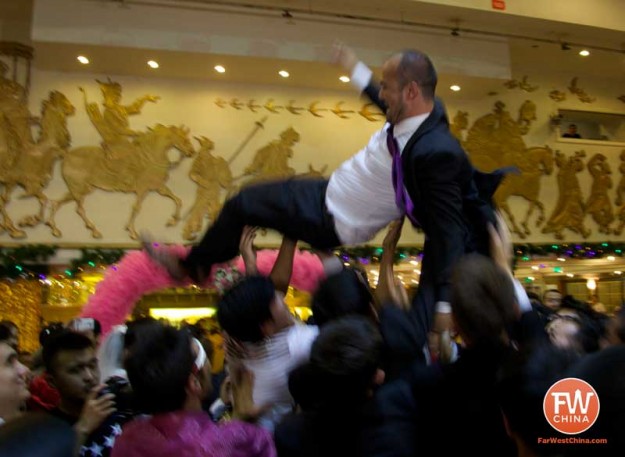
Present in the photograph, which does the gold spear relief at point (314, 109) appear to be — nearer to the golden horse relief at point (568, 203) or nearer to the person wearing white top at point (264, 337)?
the golden horse relief at point (568, 203)

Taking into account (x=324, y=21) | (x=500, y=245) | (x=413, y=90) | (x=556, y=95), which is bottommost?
(x=500, y=245)

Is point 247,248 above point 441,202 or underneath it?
underneath

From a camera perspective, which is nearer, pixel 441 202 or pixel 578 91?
pixel 441 202

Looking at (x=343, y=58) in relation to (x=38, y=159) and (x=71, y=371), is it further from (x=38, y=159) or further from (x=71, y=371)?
(x=38, y=159)

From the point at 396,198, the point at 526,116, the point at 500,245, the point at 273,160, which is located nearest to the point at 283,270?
the point at 396,198

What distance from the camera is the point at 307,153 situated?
882cm

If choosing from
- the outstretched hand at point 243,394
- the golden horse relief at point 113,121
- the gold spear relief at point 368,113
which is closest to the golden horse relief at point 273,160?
the gold spear relief at point 368,113

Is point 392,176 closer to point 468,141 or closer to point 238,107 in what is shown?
point 238,107

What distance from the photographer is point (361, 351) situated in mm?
1391

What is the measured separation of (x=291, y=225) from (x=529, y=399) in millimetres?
1315

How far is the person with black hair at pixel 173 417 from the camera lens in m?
1.39

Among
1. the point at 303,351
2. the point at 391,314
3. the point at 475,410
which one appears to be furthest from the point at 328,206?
the point at 475,410

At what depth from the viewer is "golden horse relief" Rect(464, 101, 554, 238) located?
943 cm

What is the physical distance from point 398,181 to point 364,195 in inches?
7.2
